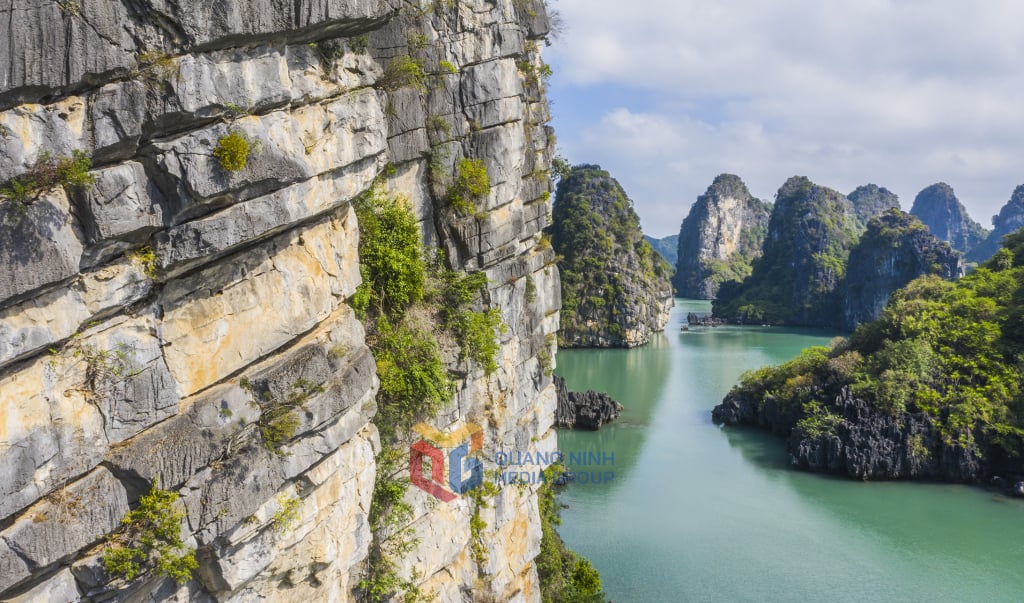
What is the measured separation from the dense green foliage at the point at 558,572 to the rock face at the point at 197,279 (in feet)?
16.2

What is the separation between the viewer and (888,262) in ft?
216

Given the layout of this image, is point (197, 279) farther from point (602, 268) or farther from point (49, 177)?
point (602, 268)

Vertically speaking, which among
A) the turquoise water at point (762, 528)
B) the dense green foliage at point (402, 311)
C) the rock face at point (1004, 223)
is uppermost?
the rock face at point (1004, 223)

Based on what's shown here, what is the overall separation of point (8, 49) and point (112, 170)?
1.06 metres

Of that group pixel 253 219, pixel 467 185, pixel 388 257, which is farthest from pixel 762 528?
pixel 253 219

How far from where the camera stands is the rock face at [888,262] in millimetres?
61656

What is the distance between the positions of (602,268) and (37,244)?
54823mm

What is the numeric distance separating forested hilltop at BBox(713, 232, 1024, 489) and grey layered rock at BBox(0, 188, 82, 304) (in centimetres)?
2527

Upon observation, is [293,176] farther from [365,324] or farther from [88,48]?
[365,324]

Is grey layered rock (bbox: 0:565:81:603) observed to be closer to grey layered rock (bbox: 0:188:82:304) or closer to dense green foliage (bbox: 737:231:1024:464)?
grey layered rock (bbox: 0:188:82:304)

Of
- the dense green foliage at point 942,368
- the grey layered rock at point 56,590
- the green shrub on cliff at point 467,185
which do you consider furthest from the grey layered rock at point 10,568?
the dense green foliage at point 942,368

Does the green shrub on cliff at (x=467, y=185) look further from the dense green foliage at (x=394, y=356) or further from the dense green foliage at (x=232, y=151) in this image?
the dense green foliage at (x=232, y=151)

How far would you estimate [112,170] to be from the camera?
572cm

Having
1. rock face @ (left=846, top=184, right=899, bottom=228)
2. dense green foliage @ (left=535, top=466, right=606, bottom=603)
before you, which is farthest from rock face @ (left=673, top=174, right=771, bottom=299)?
dense green foliage @ (left=535, top=466, right=606, bottom=603)
